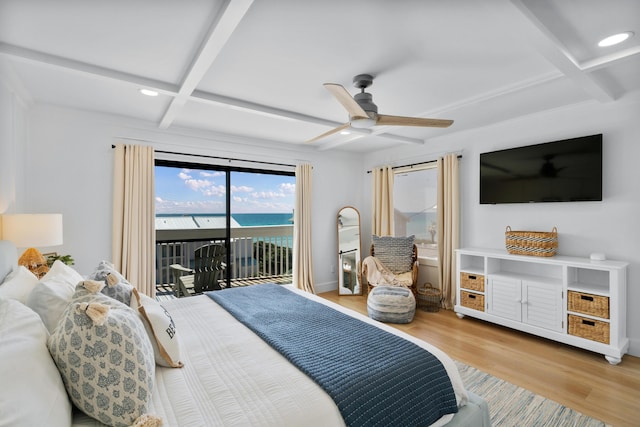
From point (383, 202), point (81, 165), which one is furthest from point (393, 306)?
point (81, 165)

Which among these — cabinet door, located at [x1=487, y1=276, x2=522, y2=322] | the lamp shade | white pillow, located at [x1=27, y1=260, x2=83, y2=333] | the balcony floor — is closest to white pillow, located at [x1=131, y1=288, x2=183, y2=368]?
white pillow, located at [x1=27, y1=260, x2=83, y2=333]

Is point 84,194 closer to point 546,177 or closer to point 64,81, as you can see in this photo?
point 64,81

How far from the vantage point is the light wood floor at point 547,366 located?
2141 millimetres

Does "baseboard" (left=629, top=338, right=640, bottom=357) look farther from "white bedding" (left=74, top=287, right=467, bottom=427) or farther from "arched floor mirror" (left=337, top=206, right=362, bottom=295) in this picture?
"arched floor mirror" (left=337, top=206, right=362, bottom=295)

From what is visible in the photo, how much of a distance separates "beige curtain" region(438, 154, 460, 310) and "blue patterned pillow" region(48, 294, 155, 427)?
396cm

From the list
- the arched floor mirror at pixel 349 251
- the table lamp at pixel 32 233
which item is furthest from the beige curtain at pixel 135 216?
the arched floor mirror at pixel 349 251

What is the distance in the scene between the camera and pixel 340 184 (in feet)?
18.0

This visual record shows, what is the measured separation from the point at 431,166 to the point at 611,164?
1986 millimetres

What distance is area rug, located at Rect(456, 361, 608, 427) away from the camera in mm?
1953

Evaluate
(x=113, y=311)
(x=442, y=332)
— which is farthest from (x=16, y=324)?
(x=442, y=332)

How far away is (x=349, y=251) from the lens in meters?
5.30

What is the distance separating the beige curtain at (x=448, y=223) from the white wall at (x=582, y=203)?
0.47ft

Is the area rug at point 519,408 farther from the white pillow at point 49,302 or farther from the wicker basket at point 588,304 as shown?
the white pillow at point 49,302

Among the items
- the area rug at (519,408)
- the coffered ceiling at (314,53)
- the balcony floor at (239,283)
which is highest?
the coffered ceiling at (314,53)
